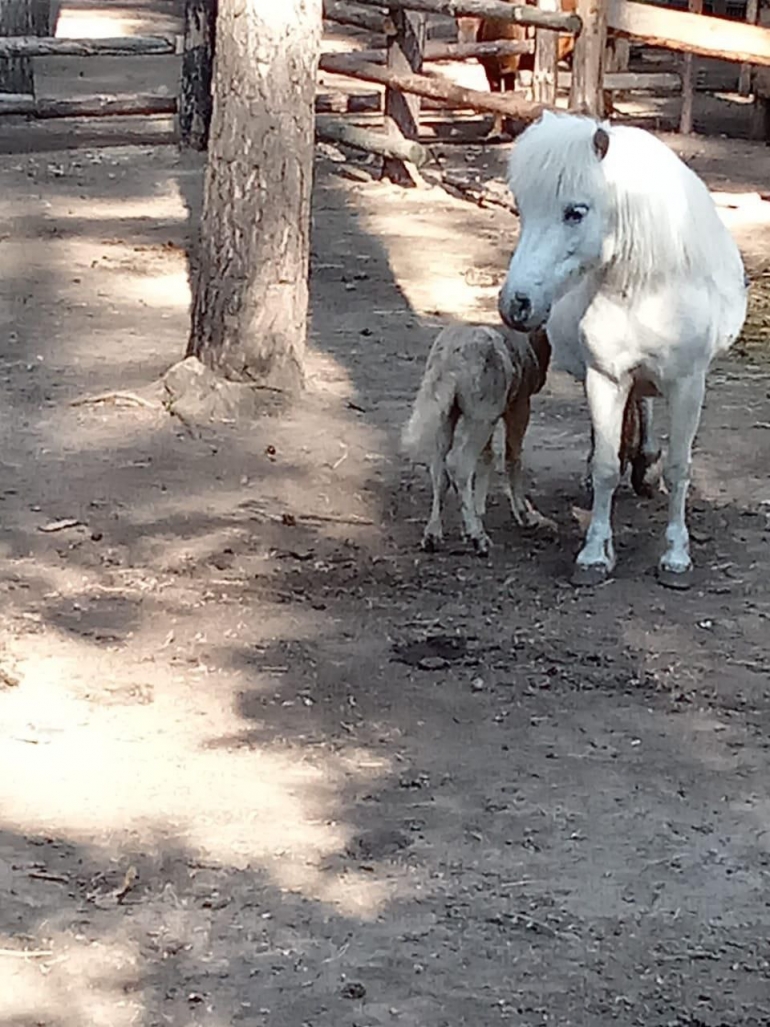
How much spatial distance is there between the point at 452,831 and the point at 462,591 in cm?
150

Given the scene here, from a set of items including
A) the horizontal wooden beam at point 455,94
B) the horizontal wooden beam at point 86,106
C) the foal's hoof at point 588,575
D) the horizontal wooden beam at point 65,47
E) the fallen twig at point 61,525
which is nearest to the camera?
the foal's hoof at point 588,575

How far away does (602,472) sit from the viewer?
217 inches

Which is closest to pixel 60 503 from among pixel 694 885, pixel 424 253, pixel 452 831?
pixel 452 831

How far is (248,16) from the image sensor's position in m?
6.96

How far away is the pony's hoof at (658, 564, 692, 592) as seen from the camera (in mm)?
5480

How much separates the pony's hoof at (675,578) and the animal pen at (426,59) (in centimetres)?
525

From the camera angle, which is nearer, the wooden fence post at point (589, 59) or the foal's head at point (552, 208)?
the foal's head at point (552, 208)

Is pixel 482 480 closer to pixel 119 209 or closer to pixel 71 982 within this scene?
pixel 71 982

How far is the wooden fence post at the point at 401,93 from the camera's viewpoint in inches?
453

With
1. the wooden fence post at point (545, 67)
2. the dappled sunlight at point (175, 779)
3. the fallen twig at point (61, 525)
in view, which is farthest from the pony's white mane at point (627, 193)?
the wooden fence post at point (545, 67)

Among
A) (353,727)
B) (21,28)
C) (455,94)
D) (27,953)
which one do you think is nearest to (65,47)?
(21,28)

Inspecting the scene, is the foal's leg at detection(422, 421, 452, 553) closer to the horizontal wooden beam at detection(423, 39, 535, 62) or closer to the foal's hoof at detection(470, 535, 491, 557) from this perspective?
the foal's hoof at detection(470, 535, 491, 557)

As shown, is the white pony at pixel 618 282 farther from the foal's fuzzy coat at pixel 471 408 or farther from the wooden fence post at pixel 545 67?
the wooden fence post at pixel 545 67

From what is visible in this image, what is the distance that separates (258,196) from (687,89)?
7393 millimetres
